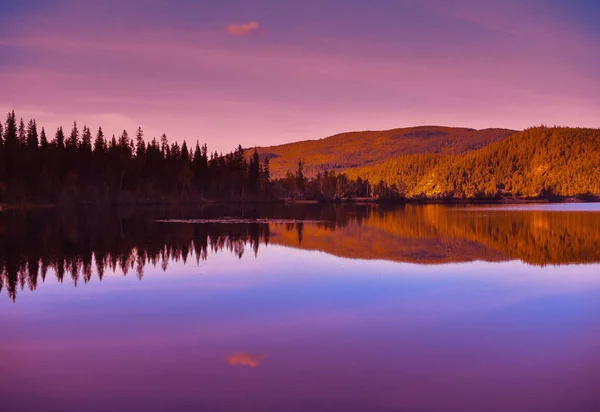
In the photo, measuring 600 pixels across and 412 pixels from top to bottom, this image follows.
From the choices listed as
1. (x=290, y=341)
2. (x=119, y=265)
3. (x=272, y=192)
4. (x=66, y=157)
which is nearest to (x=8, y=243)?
(x=119, y=265)

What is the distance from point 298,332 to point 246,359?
2537 mm

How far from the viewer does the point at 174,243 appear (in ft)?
115

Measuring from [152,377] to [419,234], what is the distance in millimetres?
35560

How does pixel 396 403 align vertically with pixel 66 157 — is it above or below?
below

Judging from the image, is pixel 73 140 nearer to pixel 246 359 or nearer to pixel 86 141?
pixel 86 141

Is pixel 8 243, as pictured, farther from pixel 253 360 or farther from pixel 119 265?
pixel 253 360

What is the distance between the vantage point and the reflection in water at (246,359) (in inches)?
453

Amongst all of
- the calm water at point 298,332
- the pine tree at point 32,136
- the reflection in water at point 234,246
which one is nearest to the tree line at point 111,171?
the pine tree at point 32,136

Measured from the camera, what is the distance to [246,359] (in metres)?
11.8

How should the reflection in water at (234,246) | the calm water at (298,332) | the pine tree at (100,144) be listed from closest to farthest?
the calm water at (298,332) → the reflection in water at (234,246) → the pine tree at (100,144)

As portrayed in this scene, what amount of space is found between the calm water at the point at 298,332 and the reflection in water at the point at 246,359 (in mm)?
71

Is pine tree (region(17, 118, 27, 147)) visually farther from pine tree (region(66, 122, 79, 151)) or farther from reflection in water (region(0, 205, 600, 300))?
reflection in water (region(0, 205, 600, 300))

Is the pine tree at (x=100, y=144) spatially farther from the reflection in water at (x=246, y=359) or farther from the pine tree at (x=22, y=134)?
the reflection in water at (x=246, y=359)

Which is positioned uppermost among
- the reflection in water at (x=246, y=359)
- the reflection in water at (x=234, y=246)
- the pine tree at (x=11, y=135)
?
the pine tree at (x=11, y=135)
